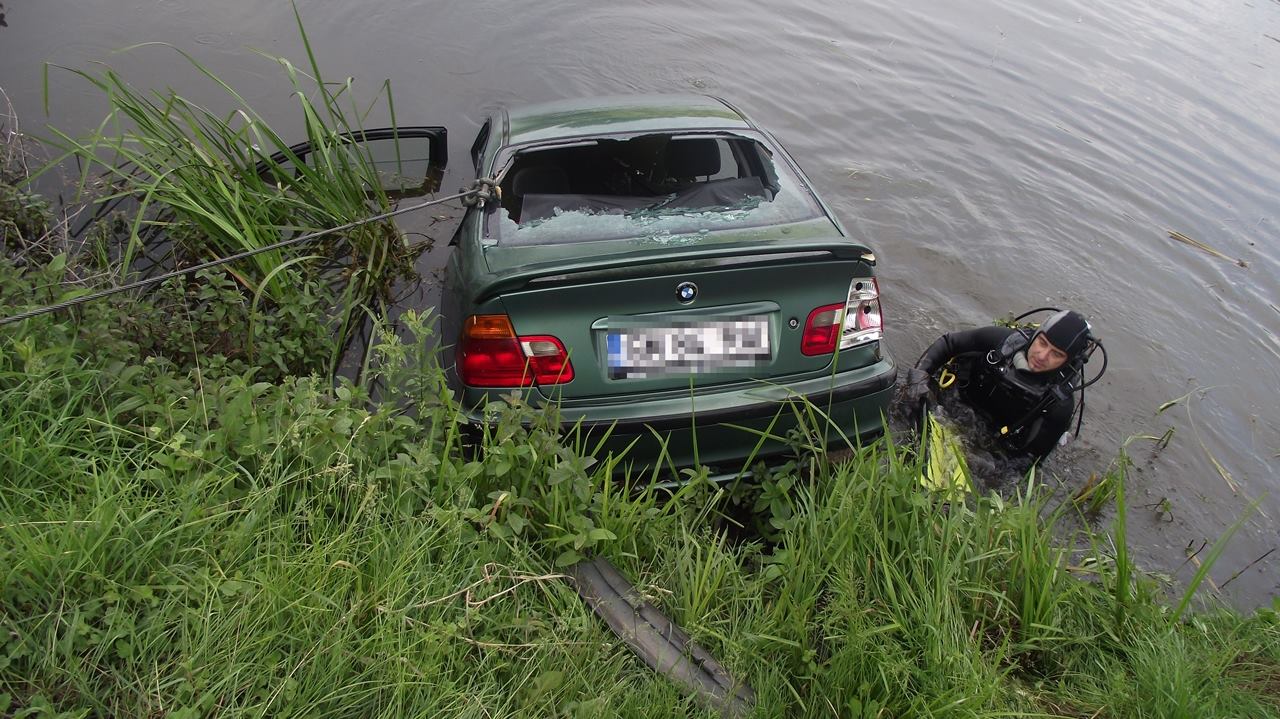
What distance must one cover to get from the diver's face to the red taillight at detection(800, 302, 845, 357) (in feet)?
5.42

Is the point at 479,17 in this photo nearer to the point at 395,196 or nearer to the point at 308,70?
the point at 308,70

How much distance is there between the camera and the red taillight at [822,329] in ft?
8.86

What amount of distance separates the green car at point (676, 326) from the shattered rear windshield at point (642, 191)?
0.6 inches

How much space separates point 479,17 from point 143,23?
122 inches

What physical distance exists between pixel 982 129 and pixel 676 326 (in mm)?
6640

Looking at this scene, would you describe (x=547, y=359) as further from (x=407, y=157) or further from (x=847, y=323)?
(x=407, y=157)

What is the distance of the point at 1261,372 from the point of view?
5328mm

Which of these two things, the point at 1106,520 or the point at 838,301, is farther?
the point at 1106,520

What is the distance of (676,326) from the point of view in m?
2.55

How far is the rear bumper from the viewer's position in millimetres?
2555

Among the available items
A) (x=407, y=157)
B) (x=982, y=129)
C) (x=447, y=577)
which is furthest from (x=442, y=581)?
(x=982, y=129)

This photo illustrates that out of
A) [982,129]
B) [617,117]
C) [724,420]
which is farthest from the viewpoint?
[982,129]

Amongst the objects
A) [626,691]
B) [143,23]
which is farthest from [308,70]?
[626,691]

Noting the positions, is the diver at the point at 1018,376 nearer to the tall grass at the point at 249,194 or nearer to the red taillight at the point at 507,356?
the red taillight at the point at 507,356
